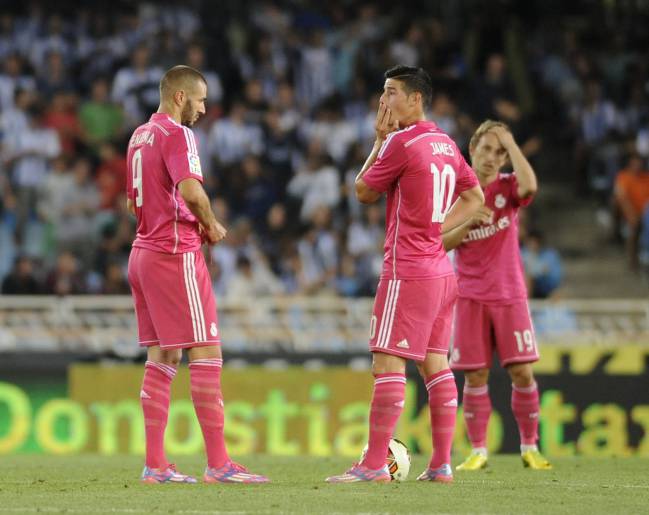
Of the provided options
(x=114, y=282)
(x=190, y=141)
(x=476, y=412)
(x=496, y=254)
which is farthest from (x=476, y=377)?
(x=114, y=282)

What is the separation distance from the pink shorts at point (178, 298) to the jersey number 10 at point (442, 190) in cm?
143

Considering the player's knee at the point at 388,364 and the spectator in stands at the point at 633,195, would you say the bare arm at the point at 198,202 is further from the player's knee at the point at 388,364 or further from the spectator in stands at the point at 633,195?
the spectator in stands at the point at 633,195

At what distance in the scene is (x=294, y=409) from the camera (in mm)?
14703

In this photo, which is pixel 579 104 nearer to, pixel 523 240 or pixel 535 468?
pixel 523 240

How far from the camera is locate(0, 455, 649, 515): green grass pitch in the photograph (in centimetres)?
740

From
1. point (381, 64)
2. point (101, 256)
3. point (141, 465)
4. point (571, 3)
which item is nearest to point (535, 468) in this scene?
point (141, 465)

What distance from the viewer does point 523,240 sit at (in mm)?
17266

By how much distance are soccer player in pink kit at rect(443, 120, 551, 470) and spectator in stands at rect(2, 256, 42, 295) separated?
7.31 metres

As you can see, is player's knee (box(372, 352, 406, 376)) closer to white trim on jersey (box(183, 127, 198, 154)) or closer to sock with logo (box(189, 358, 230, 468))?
sock with logo (box(189, 358, 230, 468))

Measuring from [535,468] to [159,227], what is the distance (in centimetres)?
355

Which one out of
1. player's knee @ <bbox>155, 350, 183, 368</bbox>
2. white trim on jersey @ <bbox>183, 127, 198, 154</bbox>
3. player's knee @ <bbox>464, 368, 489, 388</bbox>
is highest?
white trim on jersey @ <bbox>183, 127, 198, 154</bbox>

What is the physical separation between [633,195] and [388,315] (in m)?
10.1

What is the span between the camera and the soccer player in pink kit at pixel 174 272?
8.59m

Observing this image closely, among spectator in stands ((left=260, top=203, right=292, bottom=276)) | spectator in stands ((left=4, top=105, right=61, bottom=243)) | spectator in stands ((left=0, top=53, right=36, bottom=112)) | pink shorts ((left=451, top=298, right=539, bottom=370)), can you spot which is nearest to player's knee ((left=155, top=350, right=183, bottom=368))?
pink shorts ((left=451, top=298, right=539, bottom=370))
